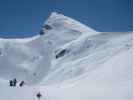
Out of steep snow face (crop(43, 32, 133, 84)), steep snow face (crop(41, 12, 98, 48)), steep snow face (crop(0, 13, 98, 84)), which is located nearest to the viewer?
steep snow face (crop(43, 32, 133, 84))

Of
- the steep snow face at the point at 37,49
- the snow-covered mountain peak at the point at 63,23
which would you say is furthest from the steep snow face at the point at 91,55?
the snow-covered mountain peak at the point at 63,23

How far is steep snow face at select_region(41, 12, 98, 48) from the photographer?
102938 mm

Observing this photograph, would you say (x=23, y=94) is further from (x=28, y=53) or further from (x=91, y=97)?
(x=28, y=53)

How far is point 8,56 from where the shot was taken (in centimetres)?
11369

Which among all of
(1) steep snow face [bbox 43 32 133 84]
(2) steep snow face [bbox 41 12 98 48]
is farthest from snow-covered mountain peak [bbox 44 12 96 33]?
(1) steep snow face [bbox 43 32 133 84]

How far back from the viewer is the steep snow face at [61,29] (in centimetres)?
10294

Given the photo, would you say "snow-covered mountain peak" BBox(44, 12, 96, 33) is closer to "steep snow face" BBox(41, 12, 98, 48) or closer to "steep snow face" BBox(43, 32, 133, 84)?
"steep snow face" BBox(41, 12, 98, 48)

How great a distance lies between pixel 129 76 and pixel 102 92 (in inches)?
173

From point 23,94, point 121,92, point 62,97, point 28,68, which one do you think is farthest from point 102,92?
point 28,68

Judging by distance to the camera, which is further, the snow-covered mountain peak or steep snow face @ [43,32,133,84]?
the snow-covered mountain peak

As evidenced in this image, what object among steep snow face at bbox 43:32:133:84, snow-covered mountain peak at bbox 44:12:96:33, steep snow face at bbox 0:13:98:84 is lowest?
steep snow face at bbox 43:32:133:84

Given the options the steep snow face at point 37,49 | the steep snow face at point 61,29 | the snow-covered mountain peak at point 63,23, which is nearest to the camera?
the steep snow face at point 37,49

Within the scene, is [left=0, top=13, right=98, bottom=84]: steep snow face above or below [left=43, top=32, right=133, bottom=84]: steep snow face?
above

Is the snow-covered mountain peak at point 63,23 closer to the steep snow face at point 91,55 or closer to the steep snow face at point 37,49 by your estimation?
the steep snow face at point 37,49
